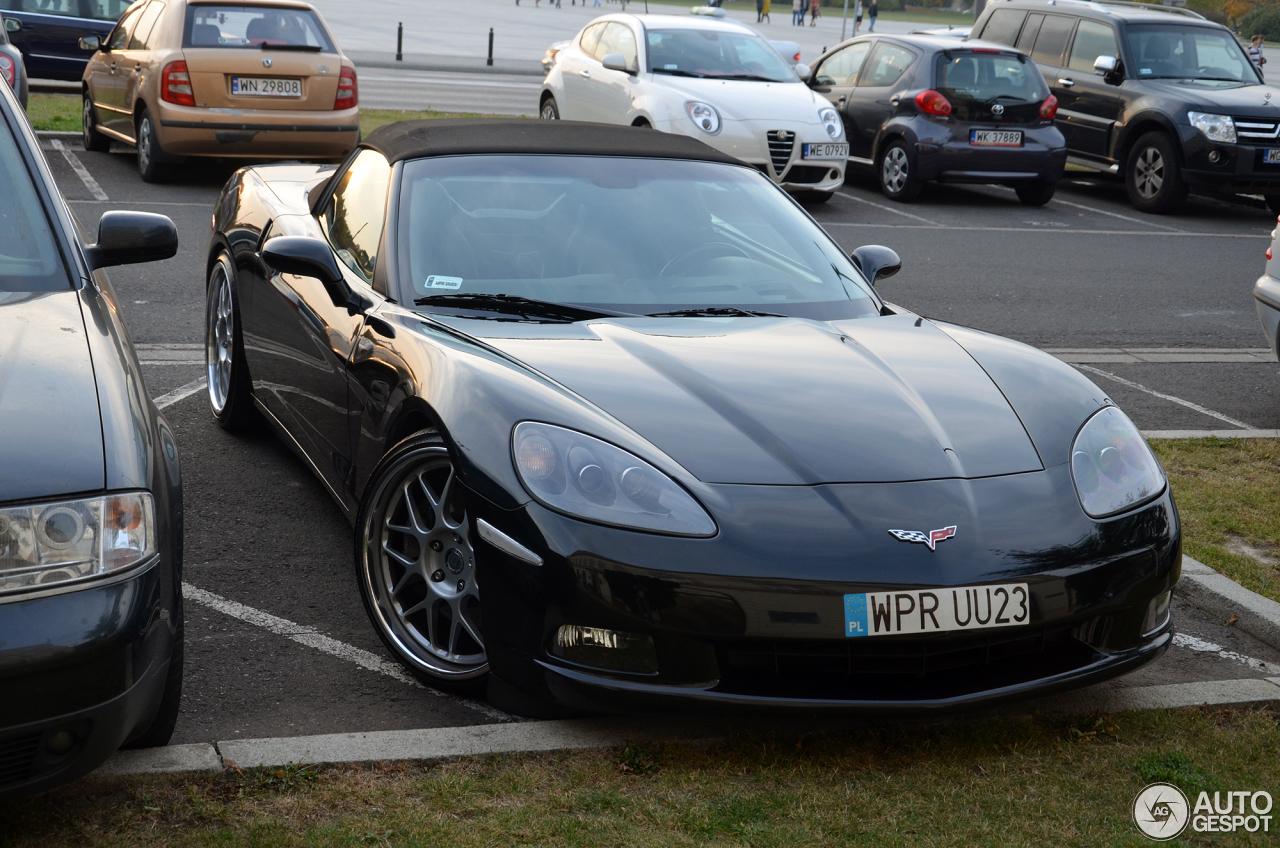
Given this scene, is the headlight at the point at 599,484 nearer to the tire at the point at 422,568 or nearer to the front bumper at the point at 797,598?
the front bumper at the point at 797,598

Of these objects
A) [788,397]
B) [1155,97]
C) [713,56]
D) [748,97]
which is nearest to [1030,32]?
[1155,97]

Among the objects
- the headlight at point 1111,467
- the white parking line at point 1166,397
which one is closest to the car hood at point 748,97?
the white parking line at point 1166,397

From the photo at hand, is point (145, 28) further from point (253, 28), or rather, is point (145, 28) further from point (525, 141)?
point (525, 141)

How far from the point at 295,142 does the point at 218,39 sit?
1089 millimetres

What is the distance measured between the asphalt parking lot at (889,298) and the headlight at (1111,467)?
0.58 meters

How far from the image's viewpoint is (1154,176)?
14516mm

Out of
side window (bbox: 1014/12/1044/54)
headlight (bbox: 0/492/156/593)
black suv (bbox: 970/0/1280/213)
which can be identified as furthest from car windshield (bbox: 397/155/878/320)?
side window (bbox: 1014/12/1044/54)

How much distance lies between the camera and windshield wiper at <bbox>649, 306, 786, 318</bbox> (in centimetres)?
405

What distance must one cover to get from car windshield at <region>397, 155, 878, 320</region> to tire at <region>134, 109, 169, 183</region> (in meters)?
7.86

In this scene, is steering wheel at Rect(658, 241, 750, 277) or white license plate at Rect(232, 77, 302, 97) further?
white license plate at Rect(232, 77, 302, 97)

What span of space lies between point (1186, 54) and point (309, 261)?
13388 millimetres

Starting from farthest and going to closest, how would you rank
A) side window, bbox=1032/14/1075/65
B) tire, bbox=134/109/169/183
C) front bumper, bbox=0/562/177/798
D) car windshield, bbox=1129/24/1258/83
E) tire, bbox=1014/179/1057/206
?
side window, bbox=1032/14/1075/65, car windshield, bbox=1129/24/1258/83, tire, bbox=1014/179/1057/206, tire, bbox=134/109/169/183, front bumper, bbox=0/562/177/798

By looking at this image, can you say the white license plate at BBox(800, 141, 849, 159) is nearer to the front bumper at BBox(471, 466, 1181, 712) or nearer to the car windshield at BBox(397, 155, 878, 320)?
the car windshield at BBox(397, 155, 878, 320)

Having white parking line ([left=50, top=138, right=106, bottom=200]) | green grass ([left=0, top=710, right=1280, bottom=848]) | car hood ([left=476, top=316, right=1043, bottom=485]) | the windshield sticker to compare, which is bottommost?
white parking line ([left=50, top=138, right=106, bottom=200])
